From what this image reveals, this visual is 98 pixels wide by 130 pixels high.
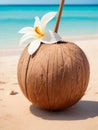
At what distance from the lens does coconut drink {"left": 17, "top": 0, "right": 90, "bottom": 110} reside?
4352mm

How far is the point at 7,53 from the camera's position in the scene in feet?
33.6

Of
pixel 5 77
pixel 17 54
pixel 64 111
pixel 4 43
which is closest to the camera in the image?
pixel 64 111

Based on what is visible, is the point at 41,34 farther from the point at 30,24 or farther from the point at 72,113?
the point at 30,24

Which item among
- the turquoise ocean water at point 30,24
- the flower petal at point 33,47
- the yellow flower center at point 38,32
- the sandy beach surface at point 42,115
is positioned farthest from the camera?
the turquoise ocean water at point 30,24

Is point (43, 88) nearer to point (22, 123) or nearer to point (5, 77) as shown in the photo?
point (22, 123)

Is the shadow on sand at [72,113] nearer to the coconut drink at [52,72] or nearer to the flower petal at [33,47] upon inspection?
the coconut drink at [52,72]

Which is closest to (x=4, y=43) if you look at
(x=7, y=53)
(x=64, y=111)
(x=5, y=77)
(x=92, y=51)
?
(x=7, y=53)

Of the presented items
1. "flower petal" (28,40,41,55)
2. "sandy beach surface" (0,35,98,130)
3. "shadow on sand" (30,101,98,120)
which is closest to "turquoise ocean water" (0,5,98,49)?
"sandy beach surface" (0,35,98,130)

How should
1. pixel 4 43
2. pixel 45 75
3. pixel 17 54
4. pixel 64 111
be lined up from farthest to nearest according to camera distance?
pixel 4 43 < pixel 17 54 < pixel 64 111 < pixel 45 75

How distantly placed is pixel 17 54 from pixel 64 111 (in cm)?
546

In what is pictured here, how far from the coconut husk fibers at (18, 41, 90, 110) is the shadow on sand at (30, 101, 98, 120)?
134mm

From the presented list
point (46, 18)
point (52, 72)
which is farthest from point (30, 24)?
point (52, 72)

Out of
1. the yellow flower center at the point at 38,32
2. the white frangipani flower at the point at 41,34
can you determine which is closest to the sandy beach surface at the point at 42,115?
the white frangipani flower at the point at 41,34

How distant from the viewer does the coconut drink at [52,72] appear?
4352 mm
